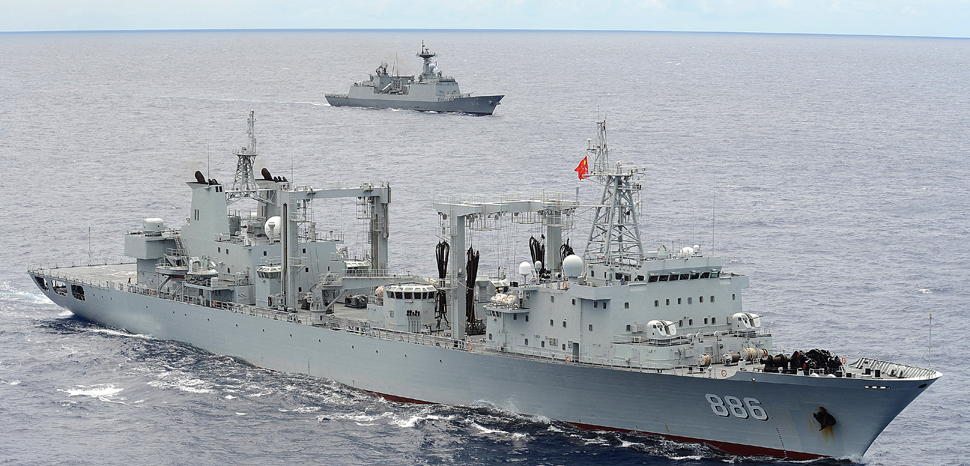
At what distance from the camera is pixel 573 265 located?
4478cm

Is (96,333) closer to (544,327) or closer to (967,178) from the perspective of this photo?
(544,327)

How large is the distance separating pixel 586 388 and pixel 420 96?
128m

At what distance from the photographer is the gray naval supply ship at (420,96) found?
164 meters

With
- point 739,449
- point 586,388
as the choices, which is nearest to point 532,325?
point 586,388

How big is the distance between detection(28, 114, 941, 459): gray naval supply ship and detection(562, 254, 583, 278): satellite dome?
0.18 feet

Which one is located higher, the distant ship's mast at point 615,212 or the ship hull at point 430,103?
the ship hull at point 430,103

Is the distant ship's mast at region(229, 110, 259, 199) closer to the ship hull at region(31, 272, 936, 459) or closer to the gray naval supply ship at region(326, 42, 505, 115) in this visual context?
the ship hull at region(31, 272, 936, 459)

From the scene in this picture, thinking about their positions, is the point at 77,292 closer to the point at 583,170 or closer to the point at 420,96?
the point at 583,170

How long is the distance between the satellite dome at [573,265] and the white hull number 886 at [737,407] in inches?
277

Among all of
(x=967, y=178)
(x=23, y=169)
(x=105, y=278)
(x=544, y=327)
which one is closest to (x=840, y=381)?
(x=544, y=327)

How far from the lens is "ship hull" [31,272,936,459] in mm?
40438

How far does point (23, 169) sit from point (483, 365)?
7894cm

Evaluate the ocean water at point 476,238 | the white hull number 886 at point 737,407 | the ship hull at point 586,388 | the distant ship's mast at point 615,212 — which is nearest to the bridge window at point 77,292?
the ocean water at point 476,238

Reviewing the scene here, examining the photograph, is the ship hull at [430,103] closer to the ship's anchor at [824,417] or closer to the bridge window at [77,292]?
the bridge window at [77,292]
